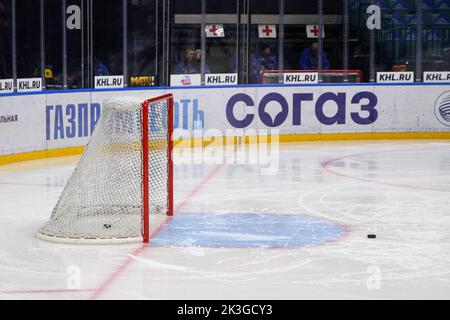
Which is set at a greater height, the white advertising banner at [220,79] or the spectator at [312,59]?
the spectator at [312,59]

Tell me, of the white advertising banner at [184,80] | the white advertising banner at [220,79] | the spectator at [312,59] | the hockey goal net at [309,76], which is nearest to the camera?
the white advertising banner at [184,80]

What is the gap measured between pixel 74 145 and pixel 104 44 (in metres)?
2.60

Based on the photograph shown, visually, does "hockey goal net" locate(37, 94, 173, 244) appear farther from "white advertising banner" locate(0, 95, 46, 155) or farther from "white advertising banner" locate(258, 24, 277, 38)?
"white advertising banner" locate(258, 24, 277, 38)

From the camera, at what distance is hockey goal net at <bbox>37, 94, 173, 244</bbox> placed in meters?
8.16

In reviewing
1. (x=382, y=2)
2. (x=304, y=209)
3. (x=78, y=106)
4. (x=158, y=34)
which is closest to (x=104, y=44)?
(x=158, y=34)

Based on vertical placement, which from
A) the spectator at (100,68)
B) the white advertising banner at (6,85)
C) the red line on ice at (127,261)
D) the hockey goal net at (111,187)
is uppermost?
the spectator at (100,68)

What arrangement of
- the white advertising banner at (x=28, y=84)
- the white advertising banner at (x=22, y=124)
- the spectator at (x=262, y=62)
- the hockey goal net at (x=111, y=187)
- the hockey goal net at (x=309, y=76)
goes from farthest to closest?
1. the spectator at (x=262, y=62)
2. the hockey goal net at (x=309, y=76)
3. the white advertising banner at (x=28, y=84)
4. the white advertising banner at (x=22, y=124)
5. the hockey goal net at (x=111, y=187)

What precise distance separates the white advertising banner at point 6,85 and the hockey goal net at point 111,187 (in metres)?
5.77

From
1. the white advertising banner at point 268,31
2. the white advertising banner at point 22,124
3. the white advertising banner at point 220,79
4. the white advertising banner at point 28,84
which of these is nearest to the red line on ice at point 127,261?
the white advertising banner at point 22,124

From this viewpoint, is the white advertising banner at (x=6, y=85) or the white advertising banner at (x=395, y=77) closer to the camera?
the white advertising banner at (x=6, y=85)

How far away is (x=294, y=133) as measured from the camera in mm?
16484

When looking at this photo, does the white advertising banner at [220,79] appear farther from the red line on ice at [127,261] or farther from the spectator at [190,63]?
the red line on ice at [127,261]

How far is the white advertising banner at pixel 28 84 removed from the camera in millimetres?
14750

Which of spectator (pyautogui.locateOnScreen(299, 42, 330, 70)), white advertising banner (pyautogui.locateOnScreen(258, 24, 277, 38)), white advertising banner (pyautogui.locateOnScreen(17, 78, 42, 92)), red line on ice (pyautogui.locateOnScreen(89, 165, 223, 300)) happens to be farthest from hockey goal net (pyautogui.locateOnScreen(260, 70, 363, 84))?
red line on ice (pyautogui.locateOnScreen(89, 165, 223, 300))
